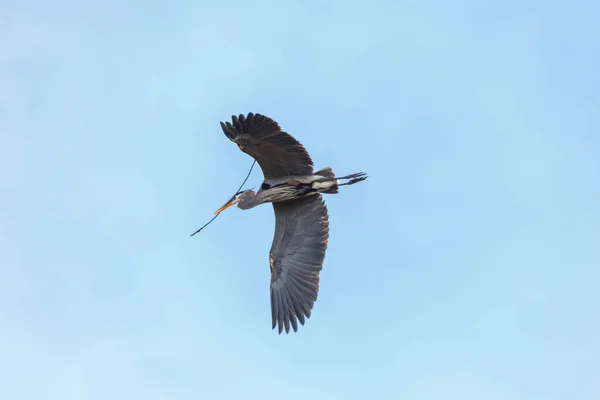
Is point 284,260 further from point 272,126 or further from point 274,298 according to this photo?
point 272,126

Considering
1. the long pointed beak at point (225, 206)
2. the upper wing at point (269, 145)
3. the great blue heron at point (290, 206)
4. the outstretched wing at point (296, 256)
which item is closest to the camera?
the upper wing at point (269, 145)

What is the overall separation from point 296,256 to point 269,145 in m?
2.24

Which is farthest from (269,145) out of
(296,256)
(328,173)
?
(296,256)

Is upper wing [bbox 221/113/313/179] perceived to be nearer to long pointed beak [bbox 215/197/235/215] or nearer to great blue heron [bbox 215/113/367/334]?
great blue heron [bbox 215/113/367/334]

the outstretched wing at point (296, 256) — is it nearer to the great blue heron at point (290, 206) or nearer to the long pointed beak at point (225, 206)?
the great blue heron at point (290, 206)

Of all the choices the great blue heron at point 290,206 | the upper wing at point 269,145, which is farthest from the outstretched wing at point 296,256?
the upper wing at point 269,145

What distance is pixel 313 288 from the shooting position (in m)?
17.5

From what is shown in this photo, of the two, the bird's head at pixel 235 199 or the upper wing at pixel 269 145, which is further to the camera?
the bird's head at pixel 235 199

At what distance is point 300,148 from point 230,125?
1.27 metres

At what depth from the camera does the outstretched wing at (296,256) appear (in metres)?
17.4

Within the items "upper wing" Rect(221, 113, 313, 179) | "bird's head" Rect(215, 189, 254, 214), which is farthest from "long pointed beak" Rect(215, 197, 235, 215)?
"upper wing" Rect(221, 113, 313, 179)

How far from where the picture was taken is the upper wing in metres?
16.4

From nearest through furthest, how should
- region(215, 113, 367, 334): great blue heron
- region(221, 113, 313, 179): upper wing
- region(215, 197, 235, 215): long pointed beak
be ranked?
region(221, 113, 313, 179): upper wing
region(215, 113, 367, 334): great blue heron
region(215, 197, 235, 215): long pointed beak

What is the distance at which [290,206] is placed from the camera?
715 inches
